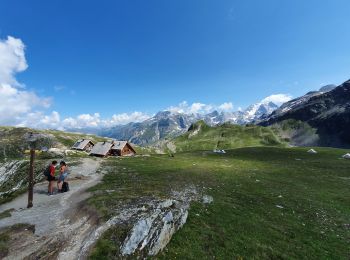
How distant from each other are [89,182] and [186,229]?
79.9ft

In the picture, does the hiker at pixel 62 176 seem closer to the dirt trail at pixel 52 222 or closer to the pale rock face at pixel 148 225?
the dirt trail at pixel 52 222

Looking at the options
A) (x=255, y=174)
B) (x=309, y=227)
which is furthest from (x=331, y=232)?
(x=255, y=174)

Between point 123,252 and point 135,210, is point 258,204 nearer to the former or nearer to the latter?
point 135,210

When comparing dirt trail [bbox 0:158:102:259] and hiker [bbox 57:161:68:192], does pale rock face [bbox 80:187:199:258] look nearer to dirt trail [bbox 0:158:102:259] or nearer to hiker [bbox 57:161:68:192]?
dirt trail [bbox 0:158:102:259]

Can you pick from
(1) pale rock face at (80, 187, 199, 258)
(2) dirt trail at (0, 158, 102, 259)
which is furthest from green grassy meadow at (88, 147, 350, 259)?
(2) dirt trail at (0, 158, 102, 259)

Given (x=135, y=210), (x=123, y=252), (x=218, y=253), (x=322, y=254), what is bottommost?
(x=322, y=254)

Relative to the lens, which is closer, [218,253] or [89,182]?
[218,253]

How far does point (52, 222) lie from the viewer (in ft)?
82.5

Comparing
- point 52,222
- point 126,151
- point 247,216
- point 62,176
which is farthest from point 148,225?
point 126,151


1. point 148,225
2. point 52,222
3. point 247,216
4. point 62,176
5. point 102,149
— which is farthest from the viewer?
point 102,149

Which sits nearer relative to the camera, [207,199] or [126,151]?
[207,199]

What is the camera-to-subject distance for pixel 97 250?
19062 millimetres

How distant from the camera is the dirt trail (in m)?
20.0

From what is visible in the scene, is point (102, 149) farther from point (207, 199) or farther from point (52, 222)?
point (52, 222)
